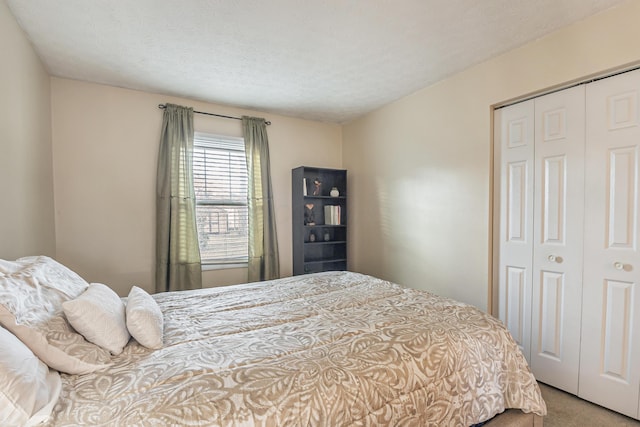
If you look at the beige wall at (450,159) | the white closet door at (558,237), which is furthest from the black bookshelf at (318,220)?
the white closet door at (558,237)

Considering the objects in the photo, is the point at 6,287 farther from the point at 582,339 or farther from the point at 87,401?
the point at 582,339

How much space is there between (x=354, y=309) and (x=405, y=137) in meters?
2.14

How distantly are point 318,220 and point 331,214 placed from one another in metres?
0.20

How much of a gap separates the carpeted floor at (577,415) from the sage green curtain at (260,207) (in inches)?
105

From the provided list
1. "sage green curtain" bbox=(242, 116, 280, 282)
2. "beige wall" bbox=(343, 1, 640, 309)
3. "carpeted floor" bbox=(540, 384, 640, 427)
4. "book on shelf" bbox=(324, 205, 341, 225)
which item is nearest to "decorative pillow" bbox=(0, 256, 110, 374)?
"sage green curtain" bbox=(242, 116, 280, 282)

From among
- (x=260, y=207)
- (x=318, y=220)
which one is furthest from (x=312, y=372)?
(x=318, y=220)

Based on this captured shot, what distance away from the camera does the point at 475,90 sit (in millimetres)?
2537

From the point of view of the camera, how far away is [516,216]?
236 cm

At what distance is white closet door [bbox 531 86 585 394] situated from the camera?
6.68 ft

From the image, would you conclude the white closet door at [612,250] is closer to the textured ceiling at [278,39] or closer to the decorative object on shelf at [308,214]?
the textured ceiling at [278,39]

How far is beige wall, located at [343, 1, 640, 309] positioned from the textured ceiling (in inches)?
5.6

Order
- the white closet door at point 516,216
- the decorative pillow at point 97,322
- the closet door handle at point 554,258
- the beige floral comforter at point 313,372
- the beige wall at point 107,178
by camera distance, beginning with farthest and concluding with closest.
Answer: the beige wall at point 107,178 < the white closet door at point 516,216 < the closet door handle at point 554,258 < the decorative pillow at point 97,322 < the beige floral comforter at point 313,372

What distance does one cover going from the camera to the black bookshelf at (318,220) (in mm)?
3668

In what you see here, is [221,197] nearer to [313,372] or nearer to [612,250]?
[313,372]
